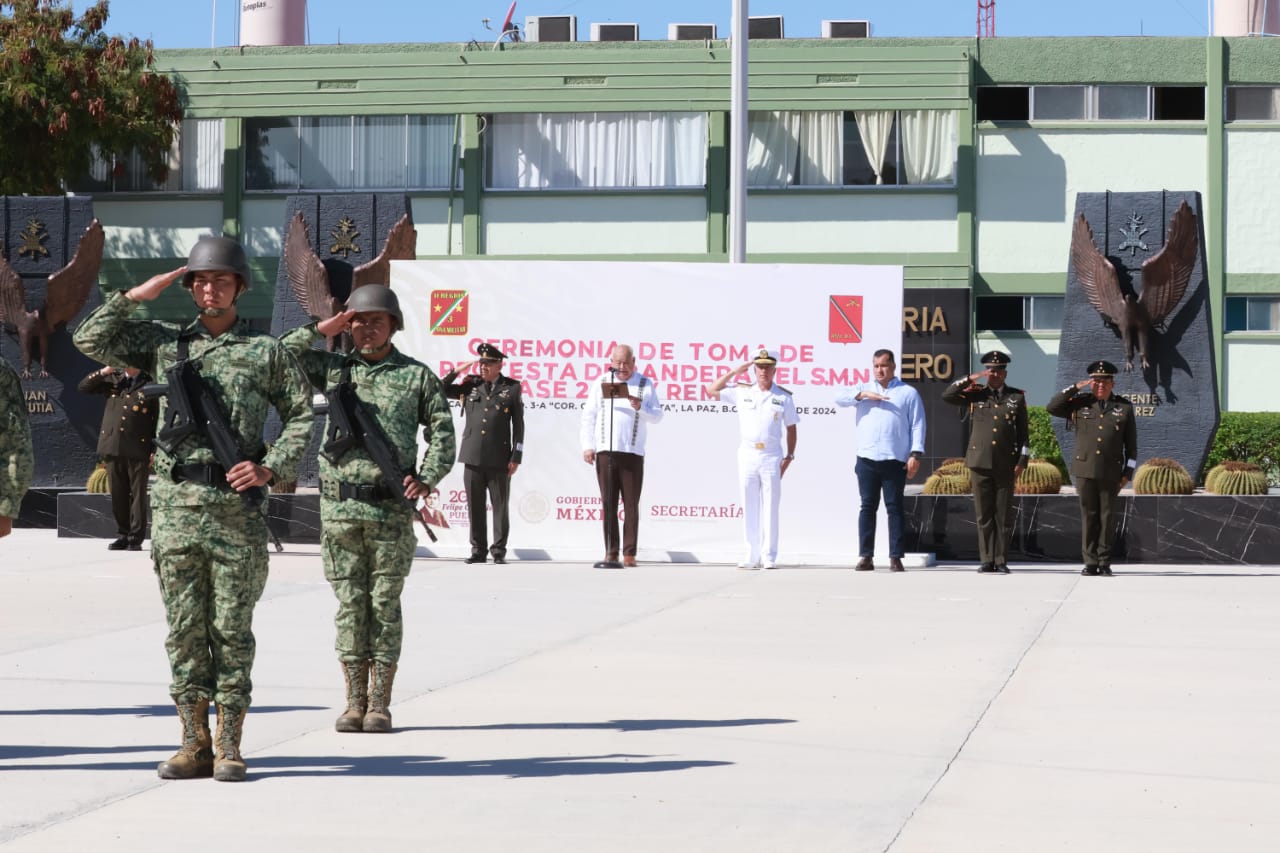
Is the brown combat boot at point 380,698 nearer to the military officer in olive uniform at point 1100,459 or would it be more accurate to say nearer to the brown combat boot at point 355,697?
the brown combat boot at point 355,697

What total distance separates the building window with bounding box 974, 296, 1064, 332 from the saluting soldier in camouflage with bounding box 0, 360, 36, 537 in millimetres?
28969

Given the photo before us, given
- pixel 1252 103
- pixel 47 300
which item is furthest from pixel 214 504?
pixel 1252 103

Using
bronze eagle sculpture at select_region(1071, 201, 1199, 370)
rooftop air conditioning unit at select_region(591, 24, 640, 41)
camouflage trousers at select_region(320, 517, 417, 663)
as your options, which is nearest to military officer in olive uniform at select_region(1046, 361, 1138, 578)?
bronze eagle sculpture at select_region(1071, 201, 1199, 370)

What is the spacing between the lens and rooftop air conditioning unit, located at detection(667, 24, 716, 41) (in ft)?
123

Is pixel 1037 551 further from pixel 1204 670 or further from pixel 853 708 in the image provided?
pixel 853 708

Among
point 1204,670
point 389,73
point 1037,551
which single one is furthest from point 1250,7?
point 1204,670

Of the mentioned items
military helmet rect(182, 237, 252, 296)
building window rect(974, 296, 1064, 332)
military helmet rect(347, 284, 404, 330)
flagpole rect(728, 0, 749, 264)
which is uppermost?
flagpole rect(728, 0, 749, 264)

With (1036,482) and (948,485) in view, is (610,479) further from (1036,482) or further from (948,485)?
(1036,482)

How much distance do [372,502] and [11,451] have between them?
152 cm

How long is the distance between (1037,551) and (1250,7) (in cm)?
2227

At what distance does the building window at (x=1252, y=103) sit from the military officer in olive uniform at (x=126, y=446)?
77.4 ft

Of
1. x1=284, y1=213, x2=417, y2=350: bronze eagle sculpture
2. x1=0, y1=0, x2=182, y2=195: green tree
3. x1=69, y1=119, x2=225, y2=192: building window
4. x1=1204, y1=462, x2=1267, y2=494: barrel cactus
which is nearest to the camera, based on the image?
x1=1204, y1=462, x2=1267, y2=494: barrel cactus

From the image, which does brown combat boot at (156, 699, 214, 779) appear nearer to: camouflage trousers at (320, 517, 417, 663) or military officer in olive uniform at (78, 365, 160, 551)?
camouflage trousers at (320, 517, 417, 663)

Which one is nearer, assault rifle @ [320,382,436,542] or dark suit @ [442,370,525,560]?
assault rifle @ [320,382,436,542]
